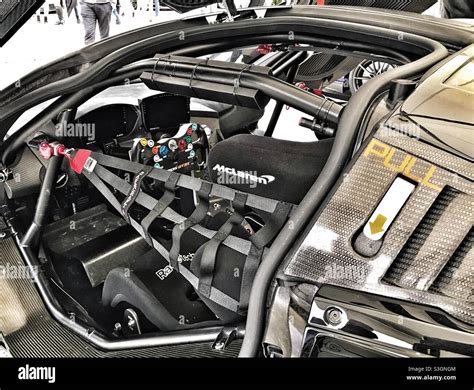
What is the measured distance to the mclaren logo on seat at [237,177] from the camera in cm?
138

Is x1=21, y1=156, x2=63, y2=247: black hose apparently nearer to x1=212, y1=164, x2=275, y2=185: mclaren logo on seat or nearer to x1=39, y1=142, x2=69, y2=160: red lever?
x1=39, y1=142, x2=69, y2=160: red lever

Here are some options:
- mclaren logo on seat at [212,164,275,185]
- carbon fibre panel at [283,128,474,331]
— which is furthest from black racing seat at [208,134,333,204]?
carbon fibre panel at [283,128,474,331]

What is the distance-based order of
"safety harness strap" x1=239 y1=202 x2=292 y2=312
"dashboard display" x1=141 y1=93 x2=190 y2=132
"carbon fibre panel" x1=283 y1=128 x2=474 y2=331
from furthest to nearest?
"dashboard display" x1=141 y1=93 x2=190 y2=132 → "safety harness strap" x1=239 y1=202 x2=292 y2=312 → "carbon fibre panel" x1=283 y1=128 x2=474 y2=331

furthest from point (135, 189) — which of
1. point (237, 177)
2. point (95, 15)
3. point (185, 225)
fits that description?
point (95, 15)

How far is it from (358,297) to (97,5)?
5.61m

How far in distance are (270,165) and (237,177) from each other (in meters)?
0.11

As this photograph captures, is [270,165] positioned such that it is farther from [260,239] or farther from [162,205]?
[162,205]

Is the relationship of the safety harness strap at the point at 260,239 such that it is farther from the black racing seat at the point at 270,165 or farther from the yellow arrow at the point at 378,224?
the yellow arrow at the point at 378,224

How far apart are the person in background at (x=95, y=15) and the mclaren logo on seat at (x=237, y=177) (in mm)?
4856

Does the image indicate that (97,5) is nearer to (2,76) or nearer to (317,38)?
(2,76)

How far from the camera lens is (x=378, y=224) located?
1054 mm

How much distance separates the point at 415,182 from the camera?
1.03m

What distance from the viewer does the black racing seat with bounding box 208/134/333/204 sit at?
1339 millimetres

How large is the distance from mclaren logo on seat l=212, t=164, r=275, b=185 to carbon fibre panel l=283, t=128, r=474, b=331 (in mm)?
312
